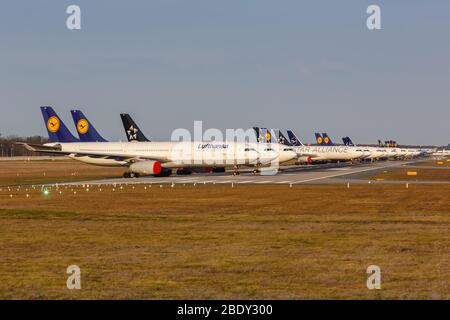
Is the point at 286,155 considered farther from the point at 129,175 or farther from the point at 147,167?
the point at 129,175

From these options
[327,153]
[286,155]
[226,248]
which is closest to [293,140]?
[327,153]

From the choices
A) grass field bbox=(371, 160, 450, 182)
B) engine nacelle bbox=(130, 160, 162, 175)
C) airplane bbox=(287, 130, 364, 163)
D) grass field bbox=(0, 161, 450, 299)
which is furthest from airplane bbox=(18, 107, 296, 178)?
airplane bbox=(287, 130, 364, 163)

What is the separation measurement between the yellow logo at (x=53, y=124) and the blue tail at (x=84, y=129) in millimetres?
4446

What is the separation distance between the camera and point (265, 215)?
3884cm

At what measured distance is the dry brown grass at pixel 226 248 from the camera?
1820 centimetres

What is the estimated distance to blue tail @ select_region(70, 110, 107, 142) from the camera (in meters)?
101

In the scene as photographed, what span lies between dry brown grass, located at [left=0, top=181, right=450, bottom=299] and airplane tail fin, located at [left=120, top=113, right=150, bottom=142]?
2274 inches

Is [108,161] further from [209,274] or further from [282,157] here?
[209,274]

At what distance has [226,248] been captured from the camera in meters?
25.5

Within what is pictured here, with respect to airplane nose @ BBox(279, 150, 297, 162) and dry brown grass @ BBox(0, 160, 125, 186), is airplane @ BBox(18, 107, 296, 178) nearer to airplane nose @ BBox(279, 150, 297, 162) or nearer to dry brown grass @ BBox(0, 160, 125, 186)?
airplane nose @ BBox(279, 150, 297, 162)

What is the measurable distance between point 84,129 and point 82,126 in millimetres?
616

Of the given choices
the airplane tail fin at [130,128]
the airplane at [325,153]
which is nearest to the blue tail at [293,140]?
Result: the airplane at [325,153]
